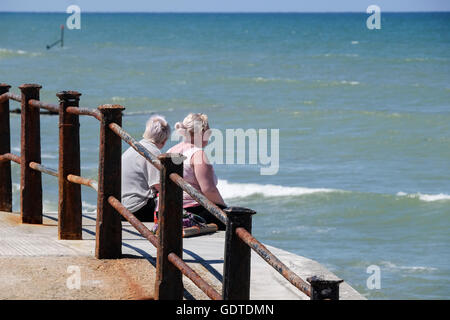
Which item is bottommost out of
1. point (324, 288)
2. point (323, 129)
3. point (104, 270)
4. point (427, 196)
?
point (104, 270)

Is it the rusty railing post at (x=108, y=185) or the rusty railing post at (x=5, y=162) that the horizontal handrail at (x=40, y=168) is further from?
the rusty railing post at (x=108, y=185)

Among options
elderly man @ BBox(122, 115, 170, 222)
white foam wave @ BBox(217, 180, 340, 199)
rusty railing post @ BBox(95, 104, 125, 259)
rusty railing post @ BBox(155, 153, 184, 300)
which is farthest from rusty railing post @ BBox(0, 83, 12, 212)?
white foam wave @ BBox(217, 180, 340, 199)

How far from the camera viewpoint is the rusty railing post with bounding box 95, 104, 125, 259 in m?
4.68

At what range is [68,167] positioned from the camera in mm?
5352

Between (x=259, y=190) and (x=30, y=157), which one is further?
(x=259, y=190)

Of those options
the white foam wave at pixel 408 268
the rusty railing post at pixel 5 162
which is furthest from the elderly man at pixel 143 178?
the white foam wave at pixel 408 268

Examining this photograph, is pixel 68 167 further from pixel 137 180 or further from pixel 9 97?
pixel 9 97

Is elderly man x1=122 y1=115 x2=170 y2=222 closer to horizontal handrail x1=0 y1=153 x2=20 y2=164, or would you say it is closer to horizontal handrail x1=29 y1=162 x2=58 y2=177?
horizontal handrail x1=29 y1=162 x2=58 y2=177

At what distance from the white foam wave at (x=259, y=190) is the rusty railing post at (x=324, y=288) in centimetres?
1135

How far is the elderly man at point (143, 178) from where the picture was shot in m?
6.09

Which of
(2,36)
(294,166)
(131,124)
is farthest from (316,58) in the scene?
(2,36)

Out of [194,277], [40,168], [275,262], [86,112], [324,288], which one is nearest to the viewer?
[324,288]

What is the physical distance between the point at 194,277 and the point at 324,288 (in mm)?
1081

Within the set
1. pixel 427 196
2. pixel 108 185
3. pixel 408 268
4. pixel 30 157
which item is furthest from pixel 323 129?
pixel 108 185
